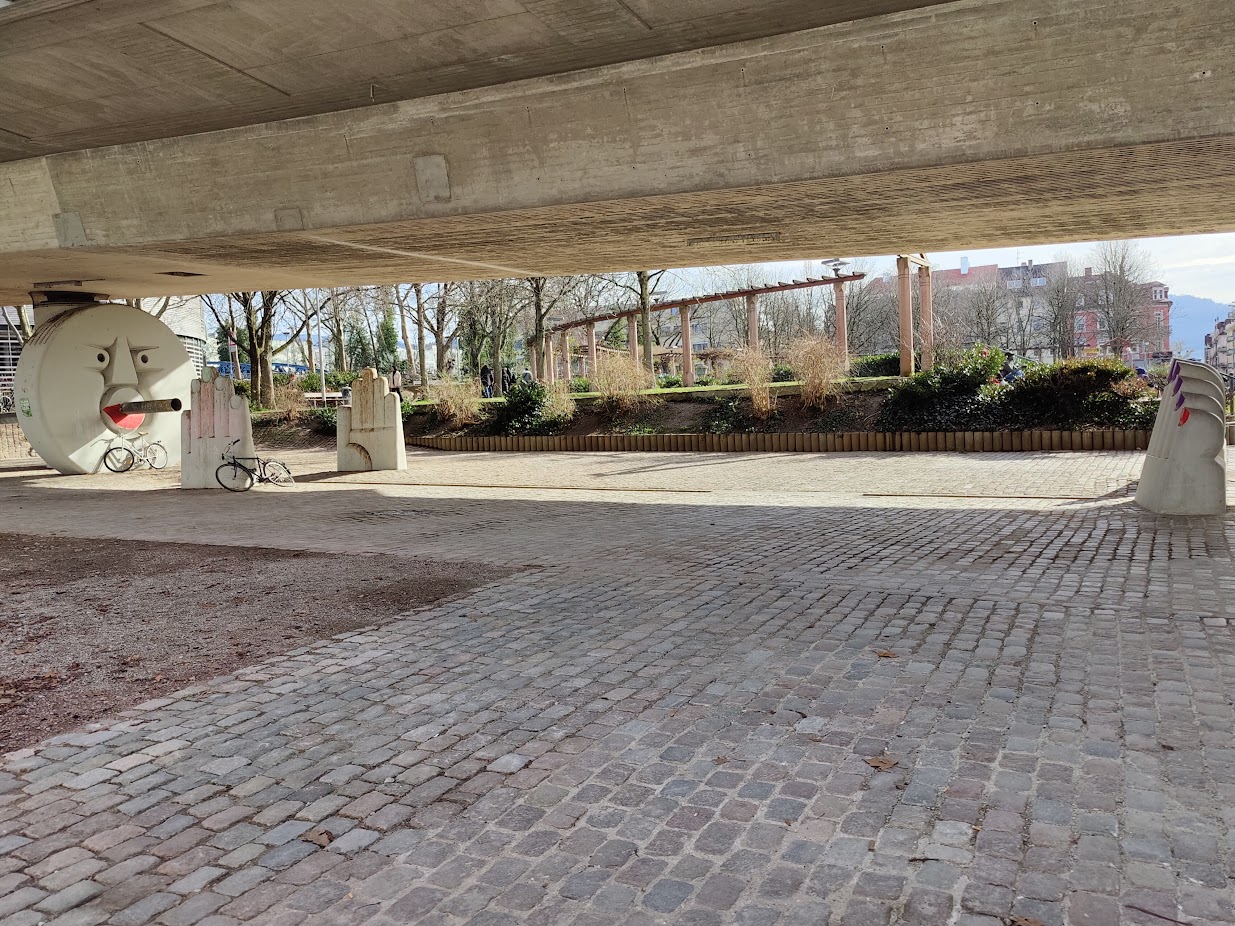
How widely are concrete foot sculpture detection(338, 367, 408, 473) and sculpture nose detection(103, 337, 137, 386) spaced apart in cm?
468

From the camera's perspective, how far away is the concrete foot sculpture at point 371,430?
56.7ft

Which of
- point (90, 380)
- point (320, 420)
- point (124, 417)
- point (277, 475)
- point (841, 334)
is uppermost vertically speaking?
point (841, 334)

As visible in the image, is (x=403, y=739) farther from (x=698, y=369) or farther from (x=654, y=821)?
(x=698, y=369)

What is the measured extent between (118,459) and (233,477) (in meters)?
5.26

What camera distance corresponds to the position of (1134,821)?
9.47ft

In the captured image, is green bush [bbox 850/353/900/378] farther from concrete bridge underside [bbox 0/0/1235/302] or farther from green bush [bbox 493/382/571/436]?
concrete bridge underside [bbox 0/0/1235/302]

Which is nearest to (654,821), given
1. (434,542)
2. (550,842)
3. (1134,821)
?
(550,842)

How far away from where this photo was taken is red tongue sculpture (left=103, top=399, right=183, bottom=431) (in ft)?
58.7

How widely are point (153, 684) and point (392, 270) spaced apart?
1124cm

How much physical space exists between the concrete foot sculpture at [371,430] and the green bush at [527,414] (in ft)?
18.2

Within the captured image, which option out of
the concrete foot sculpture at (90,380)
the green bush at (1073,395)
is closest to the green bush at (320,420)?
the concrete foot sculpture at (90,380)

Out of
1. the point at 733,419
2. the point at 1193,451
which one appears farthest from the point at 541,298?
the point at 1193,451

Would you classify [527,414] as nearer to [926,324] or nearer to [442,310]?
[926,324]

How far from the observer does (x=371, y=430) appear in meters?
17.3
